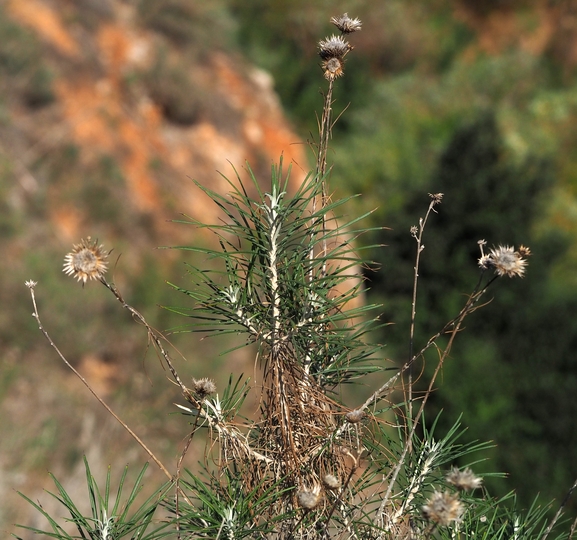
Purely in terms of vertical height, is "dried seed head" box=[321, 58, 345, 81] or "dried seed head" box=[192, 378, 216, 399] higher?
"dried seed head" box=[321, 58, 345, 81]

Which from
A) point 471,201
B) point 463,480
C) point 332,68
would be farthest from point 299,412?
point 471,201

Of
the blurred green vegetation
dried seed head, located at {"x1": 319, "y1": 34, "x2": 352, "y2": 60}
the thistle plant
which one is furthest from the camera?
the blurred green vegetation

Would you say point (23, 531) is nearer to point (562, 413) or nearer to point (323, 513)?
point (323, 513)

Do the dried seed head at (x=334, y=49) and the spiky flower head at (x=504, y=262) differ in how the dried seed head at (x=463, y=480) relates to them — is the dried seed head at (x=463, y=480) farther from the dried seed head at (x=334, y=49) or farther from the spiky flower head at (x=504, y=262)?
the dried seed head at (x=334, y=49)

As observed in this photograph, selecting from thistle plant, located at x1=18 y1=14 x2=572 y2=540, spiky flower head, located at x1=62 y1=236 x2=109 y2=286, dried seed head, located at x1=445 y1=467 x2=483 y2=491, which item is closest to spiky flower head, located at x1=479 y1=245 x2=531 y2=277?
thistle plant, located at x1=18 y1=14 x2=572 y2=540

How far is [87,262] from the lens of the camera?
0.91m

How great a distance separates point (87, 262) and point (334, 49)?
1.73 feet

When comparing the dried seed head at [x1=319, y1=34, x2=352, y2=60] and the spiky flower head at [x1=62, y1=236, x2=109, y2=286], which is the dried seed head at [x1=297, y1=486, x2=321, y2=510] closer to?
the spiky flower head at [x1=62, y1=236, x2=109, y2=286]

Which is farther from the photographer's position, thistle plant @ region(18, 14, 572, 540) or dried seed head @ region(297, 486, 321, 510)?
thistle plant @ region(18, 14, 572, 540)

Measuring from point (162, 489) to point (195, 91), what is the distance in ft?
46.0

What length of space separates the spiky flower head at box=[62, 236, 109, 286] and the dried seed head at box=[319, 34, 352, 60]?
0.48 m

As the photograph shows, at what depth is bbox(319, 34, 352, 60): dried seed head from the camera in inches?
44.5

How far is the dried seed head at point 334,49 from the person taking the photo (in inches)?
44.5

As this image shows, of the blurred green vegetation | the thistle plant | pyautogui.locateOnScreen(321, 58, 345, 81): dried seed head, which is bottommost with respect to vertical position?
the thistle plant
